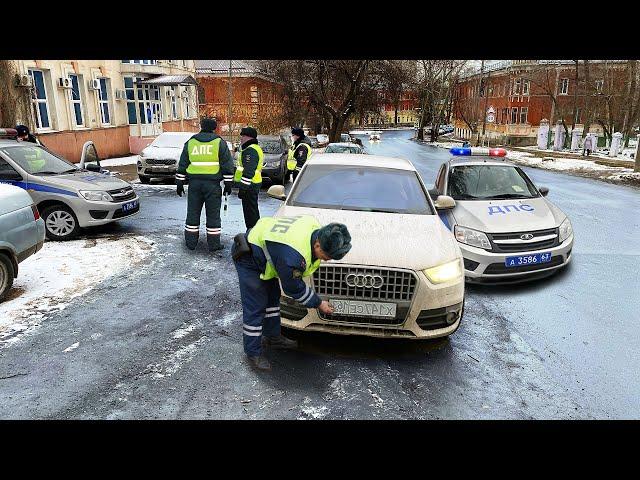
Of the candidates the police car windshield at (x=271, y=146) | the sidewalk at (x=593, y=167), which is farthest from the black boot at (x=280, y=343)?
the sidewalk at (x=593, y=167)

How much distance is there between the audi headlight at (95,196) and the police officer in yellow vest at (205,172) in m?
1.53

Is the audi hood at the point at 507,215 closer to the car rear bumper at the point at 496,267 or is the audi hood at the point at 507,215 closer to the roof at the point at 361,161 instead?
the car rear bumper at the point at 496,267

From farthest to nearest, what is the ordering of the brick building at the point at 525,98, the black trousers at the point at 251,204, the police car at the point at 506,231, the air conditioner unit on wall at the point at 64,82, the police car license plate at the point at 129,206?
the brick building at the point at 525,98
the air conditioner unit on wall at the point at 64,82
the police car license plate at the point at 129,206
the black trousers at the point at 251,204
the police car at the point at 506,231

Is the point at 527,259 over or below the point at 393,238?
below

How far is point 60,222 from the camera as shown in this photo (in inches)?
316

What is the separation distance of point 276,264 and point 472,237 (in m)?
3.56

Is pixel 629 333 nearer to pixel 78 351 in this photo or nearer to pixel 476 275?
pixel 476 275

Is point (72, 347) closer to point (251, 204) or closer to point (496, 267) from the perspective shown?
Result: point (251, 204)

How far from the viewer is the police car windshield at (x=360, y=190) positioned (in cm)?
529

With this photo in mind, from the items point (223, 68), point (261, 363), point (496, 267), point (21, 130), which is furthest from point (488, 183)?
point (223, 68)

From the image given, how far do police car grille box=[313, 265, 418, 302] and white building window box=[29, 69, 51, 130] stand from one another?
60.1ft

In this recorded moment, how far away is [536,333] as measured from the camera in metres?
4.98

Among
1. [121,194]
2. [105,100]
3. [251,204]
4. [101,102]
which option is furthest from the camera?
[105,100]

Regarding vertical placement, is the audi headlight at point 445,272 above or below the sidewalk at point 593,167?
above
